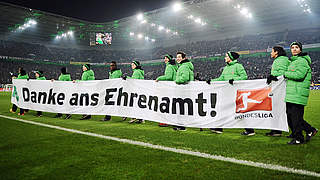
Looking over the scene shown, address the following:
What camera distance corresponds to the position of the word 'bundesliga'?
200 inches

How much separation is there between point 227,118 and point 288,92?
1.29 metres

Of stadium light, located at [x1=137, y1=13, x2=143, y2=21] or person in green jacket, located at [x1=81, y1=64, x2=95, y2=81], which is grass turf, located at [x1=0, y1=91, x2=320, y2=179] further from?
stadium light, located at [x1=137, y1=13, x2=143, y2=21]

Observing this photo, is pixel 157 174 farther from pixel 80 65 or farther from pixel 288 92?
pixel 80 65

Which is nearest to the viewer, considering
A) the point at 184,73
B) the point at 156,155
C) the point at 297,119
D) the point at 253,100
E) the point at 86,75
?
the point at 156,155

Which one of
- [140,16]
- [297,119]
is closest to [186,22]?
[140,16]

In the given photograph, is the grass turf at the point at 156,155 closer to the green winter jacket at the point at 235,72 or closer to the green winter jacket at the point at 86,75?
the green winter jacket at the point at 235,72

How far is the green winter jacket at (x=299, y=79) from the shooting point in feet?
11.9

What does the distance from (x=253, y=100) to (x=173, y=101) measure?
70.1 inches

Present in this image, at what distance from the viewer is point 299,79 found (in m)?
3.68

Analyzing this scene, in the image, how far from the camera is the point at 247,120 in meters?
4.48

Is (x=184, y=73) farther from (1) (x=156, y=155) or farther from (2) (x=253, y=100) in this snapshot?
(1) (x=156, y=155)

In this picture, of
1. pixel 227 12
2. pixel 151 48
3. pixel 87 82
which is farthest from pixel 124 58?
pixel 87 82

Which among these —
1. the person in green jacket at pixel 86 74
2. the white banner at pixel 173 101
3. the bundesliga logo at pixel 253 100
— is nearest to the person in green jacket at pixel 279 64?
the white banner at pixel 173 101

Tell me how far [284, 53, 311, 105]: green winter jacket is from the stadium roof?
75.3 feet
